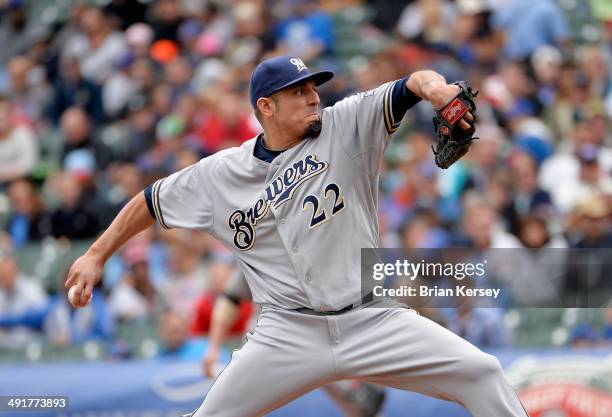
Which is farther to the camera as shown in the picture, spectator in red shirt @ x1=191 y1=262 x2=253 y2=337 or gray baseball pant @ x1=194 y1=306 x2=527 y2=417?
spectator in red shirt @ x1=191 y1=262 x2=253 y2=337

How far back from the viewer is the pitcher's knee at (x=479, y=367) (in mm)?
4770

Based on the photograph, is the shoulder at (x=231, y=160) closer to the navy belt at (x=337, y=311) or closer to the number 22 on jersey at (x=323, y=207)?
the number 22 on jersey at (x=323, y=207)

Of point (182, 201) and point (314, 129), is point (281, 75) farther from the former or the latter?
point (182, 201)

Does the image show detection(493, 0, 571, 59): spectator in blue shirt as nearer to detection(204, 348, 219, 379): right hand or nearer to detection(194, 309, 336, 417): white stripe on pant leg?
detection(204, 348, 219, 379): right hand

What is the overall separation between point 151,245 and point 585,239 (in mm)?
3586

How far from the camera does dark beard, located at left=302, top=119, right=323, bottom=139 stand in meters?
5.14

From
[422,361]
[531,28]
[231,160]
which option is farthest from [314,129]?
[531,28]

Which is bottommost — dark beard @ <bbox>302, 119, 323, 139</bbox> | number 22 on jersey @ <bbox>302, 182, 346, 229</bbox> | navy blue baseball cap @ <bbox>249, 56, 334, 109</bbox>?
number 22 on jersey @ <bbox>302, 182, 346, 229</bbox>

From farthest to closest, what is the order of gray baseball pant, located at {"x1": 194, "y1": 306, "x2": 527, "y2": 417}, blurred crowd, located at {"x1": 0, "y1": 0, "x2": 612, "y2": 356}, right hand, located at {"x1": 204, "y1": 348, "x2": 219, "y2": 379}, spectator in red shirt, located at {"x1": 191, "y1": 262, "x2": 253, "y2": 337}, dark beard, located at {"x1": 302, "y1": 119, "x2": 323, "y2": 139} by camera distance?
blurred crowd, located at {"x1": 0, "y1": 0, "x2": 612, "y2": 356} < spectator in red shirt, located at {"x1": 191, "y1": 262, "x2": 253, "y2": 337} < right hand, located at {"x1": 204, "y1": 348, "x2": 219, "y2": 379} < dark beard, located at {"x1": 302, "y1": 119, "x2": 323, "y2": 139} < gray baseball pant, located at {"x1": 194, "y1": 306, "x2": 527, "y2": 417}

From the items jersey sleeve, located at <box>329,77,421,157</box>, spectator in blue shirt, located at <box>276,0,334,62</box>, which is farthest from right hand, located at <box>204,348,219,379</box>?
spectator in blue shirt, located at <box>276,0,334,62</box>

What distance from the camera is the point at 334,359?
5012 millimetres

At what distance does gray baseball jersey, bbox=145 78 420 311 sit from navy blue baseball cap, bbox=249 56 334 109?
18 cm

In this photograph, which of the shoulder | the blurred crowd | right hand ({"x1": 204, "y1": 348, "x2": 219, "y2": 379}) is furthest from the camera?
the blurred crowd

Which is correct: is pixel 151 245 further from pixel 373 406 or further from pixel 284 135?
pixel 284 135
